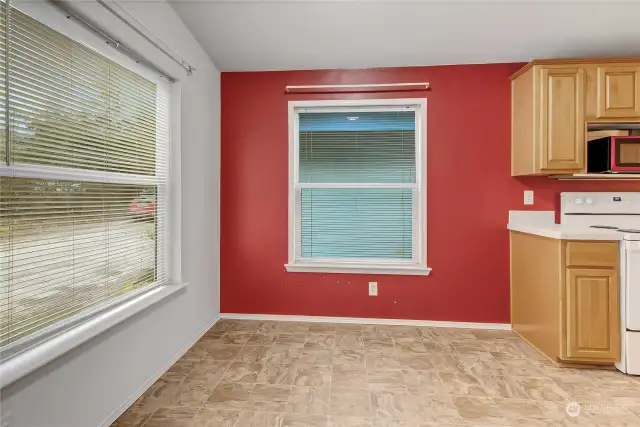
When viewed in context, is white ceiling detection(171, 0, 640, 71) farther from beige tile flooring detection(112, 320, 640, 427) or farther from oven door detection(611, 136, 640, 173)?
beige tile flooring detection(112, 320, 640, 427)

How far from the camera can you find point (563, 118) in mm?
2719

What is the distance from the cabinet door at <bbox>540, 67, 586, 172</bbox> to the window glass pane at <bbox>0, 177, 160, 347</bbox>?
296 cm

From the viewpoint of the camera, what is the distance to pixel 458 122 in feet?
10.5

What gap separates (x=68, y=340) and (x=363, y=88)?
284 centimetres

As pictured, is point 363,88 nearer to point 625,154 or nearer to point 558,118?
point 558,118

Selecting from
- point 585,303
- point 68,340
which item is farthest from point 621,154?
point 68,340

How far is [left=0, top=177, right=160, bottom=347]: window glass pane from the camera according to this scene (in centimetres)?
138

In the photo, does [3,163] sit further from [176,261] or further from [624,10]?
[624,10]

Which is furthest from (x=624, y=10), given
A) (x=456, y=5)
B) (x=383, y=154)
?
Result: (x=383, y=154)

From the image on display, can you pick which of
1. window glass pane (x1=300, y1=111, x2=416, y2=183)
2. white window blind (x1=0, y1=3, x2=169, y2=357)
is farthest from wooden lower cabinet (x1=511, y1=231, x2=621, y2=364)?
white window blind (x1=0, y1=3, x2=169, y2=357)

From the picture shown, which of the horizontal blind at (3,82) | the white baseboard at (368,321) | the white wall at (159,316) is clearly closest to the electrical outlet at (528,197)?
the white baseboard at (368,321)

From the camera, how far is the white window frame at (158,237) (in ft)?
4.57

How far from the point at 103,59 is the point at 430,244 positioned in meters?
2.78

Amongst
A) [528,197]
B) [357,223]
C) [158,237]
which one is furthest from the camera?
[357,223]
